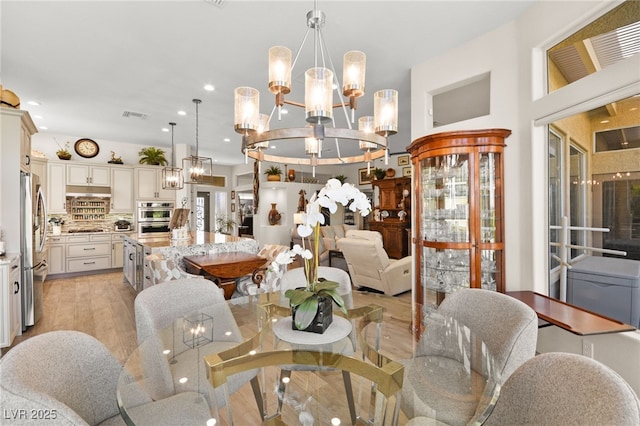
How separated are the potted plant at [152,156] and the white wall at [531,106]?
6.27 meters

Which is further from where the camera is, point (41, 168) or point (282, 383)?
point (41, 168)

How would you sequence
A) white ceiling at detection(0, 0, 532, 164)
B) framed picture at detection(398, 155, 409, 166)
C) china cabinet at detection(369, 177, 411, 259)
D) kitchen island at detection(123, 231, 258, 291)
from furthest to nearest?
framed picture at detection(398, 155, 409, 166), china cabinet at detection(369, 177, 411, 259), kitchen island at detection(123, 231, 258, 291), white ceiling at detection(0, 0, 532, 164)

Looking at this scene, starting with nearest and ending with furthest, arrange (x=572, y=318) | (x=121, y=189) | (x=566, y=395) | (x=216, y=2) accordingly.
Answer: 1. (x=566, y=395)
2. (x=572, y=318)
3. (x=216, y=2)
4. (x=121, y=189)

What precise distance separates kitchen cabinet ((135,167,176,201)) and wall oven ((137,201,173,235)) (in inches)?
5.8

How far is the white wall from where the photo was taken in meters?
2.06

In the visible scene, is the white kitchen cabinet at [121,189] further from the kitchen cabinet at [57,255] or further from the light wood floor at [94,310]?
the light wood floor at [94,310]

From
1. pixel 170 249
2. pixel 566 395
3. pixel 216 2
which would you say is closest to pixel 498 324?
pixel 566 395

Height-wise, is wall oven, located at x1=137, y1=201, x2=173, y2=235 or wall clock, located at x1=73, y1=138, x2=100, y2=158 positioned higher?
wall clock, located at x1=73, y1=138, x2=100, y2=158

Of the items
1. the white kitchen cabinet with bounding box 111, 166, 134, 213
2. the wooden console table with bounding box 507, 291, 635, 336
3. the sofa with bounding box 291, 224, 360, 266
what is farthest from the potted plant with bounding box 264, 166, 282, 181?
the wooden console table with bounding box 507, 291, 635, 336

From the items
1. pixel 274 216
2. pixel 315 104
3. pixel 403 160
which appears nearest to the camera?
pixel 315 104

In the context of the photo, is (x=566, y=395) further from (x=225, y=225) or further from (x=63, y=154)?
(x=225, y=225)

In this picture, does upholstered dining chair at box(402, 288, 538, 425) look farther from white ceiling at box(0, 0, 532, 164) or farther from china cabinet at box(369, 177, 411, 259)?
china cabinet at box(369, 177, 411, 259)

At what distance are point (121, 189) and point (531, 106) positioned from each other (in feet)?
24.4

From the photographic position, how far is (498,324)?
1.54 metres
